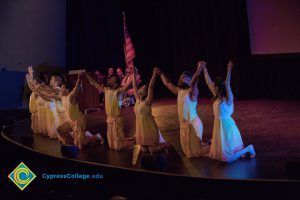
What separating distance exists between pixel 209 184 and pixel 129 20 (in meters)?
12.1

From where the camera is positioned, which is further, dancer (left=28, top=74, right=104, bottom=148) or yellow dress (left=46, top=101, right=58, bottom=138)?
yellow dress (left=46, top=101, right=58, bottom=138)

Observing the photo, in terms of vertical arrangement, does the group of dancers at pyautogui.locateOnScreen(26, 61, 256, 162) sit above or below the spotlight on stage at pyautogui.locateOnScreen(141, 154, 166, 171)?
above

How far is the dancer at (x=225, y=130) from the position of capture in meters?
4.93

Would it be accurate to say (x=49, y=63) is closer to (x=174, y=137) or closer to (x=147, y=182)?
(x=174, y=137)

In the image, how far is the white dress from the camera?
4977 mm

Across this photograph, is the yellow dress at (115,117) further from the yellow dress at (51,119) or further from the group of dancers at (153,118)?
the yellow dress at (51,119)

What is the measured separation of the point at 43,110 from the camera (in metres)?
8.23

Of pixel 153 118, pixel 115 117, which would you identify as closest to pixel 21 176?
pixel 115 117

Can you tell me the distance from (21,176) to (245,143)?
3363mm

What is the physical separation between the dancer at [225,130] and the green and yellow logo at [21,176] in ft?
8.44

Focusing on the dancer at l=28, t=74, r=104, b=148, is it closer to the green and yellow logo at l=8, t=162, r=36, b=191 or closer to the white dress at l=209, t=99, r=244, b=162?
the green and yellow logo at l=8, t=162, r=36, b=191

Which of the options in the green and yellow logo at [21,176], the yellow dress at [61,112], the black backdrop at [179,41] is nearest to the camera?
the green and yellow logo at [21,176]

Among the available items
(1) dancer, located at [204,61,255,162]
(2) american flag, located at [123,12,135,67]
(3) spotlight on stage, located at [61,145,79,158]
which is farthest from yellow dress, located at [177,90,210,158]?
(2) american flag, located at [123,12,135,67]

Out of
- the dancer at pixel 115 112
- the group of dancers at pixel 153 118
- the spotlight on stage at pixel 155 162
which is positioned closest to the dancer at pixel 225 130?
the group of dancers at pixel 153 118
